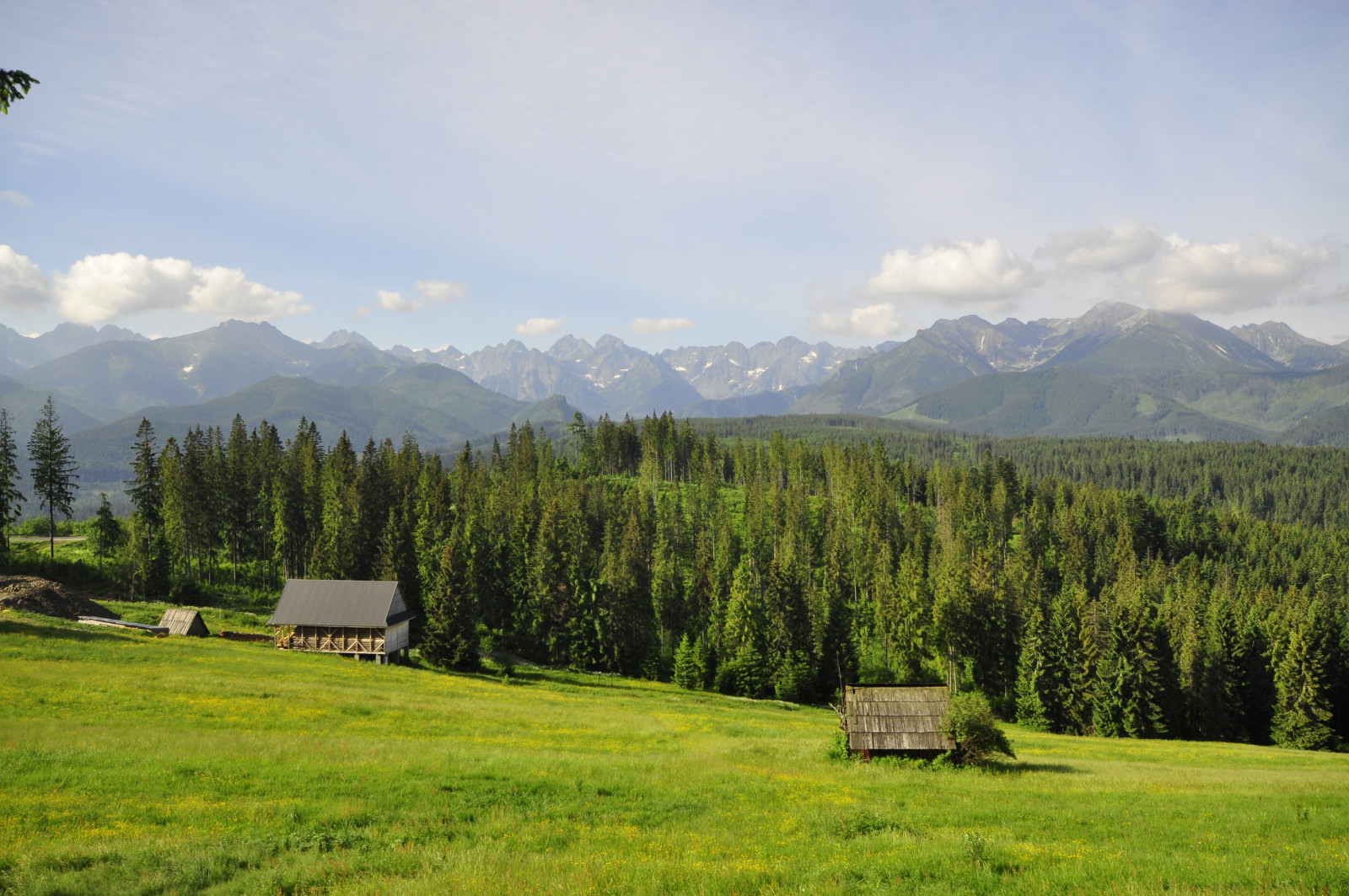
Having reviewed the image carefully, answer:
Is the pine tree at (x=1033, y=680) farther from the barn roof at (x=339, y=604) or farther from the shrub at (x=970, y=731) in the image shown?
the barn roof at (x=339, y=604)

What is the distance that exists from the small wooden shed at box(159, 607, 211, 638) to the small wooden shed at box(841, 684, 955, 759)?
60.7 meters

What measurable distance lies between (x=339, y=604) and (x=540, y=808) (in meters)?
55.2

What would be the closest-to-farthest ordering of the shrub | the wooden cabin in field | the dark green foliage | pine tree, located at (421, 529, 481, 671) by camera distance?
the dark green foliage, the shrub, the wooden cabin in field, pine tree, located at (421, 529, 481, 671)

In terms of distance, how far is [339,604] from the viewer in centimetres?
6656

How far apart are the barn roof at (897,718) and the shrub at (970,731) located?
1.42 feet

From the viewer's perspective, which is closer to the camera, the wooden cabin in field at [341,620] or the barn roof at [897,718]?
the barn roof at [897,718]

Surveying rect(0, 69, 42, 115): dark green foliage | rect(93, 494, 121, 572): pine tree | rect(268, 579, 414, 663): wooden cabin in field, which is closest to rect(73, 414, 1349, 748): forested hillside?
rect(93, 494, 121, 572): pine tree

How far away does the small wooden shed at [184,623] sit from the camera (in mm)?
61844

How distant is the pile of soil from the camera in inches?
2303

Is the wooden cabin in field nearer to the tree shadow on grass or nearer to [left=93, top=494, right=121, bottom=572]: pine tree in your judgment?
[left=93, top=494, right=121, bottom=572]: pine tree

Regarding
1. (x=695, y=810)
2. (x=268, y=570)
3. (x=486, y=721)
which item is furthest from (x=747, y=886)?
(x=268, y=570)

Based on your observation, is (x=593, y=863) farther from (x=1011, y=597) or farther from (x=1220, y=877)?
(x=1011, y=597)

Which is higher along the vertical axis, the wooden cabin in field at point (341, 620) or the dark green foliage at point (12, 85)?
the dark green foliage at point (12, 85)

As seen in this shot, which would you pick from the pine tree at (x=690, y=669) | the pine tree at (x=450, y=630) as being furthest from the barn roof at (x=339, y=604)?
the pine tree at (x=690, y=669)
